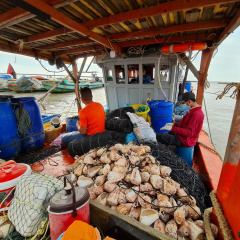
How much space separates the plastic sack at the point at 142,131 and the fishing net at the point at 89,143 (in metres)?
0.80

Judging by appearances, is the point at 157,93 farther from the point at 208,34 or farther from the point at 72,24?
the point at 72,24

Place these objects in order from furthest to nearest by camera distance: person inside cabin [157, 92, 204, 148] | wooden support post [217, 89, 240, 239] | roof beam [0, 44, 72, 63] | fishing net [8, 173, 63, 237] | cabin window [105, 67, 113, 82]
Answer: cabin window [105, 67, 113, 82] < roof beam [0, 44, 72, 63] < person inside cabin [157, 92, 204, 148] < fishing net [8, 173, 63, 237] < wooden support post [217, 89, 240, 239]

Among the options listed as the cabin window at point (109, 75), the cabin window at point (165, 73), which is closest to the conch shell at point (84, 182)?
the cabin window at point (165, 73)

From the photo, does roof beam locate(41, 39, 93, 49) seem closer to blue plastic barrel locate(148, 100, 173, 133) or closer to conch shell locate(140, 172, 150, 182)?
blue plastic barrel locate(148, 100, 173, 133)

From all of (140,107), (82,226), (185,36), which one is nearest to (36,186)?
(82,226)

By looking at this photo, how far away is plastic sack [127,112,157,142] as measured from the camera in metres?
3.59

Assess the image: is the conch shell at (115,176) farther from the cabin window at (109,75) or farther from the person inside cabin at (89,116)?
the cabin window at (109,75)

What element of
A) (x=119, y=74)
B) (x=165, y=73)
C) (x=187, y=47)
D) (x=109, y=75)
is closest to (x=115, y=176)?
(x=187, y=47)

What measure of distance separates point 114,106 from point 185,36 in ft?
15.4

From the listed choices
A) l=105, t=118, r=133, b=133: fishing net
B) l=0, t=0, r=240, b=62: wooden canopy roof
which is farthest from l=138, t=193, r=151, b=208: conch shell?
l=0, t=0, r=240, b=62: wooden canopy roof

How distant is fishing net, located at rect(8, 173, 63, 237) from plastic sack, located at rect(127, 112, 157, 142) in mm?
2468

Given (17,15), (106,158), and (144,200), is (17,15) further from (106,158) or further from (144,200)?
(144,200)

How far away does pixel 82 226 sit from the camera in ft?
3.73

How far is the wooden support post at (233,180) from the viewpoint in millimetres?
1023
